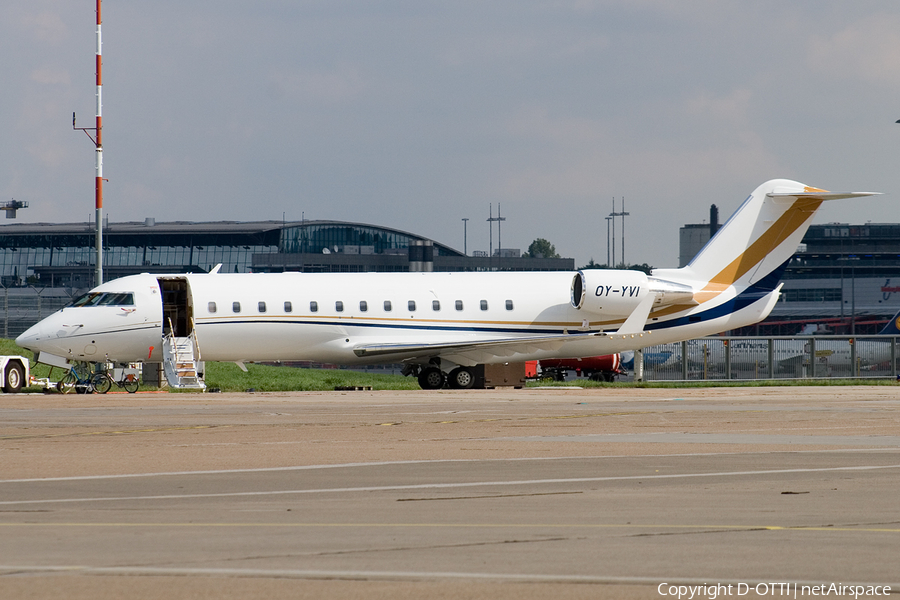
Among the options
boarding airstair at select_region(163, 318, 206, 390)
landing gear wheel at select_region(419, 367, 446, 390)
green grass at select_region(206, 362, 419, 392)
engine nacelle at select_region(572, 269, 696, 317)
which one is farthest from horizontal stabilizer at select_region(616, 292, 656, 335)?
boarding airstair at select_region(163, 318, 206, 390)

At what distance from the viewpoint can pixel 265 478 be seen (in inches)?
486

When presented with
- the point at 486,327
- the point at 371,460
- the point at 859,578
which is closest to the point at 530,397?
the point at 486,327

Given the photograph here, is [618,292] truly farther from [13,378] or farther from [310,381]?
[13,378]

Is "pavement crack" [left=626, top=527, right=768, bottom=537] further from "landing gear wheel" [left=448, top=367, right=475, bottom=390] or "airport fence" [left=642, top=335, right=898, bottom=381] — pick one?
"airport fence" [left=642, top=335, right=898, bottom=381]

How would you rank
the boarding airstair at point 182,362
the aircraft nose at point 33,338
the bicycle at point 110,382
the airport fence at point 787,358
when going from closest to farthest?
the aircraft nose at point 33,338, the boarding airstair at point 182,362, the bicycle at point 110,382, the airport fence at point 787,358

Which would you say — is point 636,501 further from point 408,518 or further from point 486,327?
point 486,327

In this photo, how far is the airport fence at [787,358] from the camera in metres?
45.9

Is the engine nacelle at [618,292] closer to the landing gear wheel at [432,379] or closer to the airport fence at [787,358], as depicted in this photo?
the landing gear wheel at [432,379]

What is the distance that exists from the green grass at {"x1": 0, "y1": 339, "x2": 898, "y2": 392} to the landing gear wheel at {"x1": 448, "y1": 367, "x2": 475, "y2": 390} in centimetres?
233

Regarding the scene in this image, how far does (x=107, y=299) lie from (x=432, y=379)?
35.1ft

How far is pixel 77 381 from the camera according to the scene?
3425 cm

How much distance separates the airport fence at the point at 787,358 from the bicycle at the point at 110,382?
2282cm

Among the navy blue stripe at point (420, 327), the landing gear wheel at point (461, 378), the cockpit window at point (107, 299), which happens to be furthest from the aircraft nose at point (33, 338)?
the landing gear wheel at point (461, 378)

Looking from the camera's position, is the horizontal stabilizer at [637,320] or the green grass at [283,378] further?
the green grass at [283,378]
